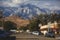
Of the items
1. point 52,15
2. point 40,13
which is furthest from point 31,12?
point 52,15

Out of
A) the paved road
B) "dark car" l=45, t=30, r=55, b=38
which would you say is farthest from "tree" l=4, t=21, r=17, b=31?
"dark car" l=45, t=30, r=55, b=38

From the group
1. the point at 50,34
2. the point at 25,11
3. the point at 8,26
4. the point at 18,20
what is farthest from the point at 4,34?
the point at 50,34

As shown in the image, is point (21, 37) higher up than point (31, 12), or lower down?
lower down

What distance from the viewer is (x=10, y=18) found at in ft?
9.16

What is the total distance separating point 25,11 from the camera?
2.80m

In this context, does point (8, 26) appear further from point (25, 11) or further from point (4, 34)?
point (25, 11)

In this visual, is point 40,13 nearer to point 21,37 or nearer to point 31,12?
point 31,12

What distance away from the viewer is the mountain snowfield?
9.14ft

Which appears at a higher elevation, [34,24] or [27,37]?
[34,24]

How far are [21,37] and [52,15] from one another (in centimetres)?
58

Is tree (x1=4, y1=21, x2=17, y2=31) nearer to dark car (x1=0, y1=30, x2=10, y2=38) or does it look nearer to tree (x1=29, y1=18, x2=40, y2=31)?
dark car (x1=0, y1=30, x2=10, y2=38)

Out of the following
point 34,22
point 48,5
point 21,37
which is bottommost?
point 21,37

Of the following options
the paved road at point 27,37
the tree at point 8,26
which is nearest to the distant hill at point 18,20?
the tree at point 8,26

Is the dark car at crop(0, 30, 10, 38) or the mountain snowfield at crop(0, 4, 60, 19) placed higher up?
the mountain snowfield at crop(0, 4, 60, 19)
